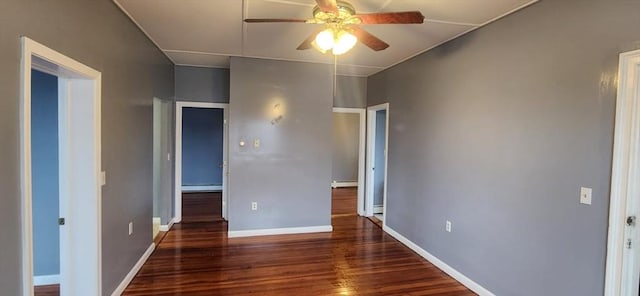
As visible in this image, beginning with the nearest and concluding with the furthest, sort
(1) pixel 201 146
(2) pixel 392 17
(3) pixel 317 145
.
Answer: (2) pixel 392 17, (3) pixel 317 145, (1) pixel 201 146

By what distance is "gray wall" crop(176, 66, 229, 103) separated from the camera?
5.15 meters

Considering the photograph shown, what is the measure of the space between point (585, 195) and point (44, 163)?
171 inches

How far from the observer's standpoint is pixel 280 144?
15.5 feet

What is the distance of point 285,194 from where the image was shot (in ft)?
15.7

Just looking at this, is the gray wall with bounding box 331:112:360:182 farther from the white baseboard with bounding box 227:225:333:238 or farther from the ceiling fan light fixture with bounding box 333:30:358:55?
the ceiling fan light fixture with bounding box 333:30:358:55

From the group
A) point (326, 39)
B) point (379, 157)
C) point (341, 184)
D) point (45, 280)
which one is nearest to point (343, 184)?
point (341, 184)

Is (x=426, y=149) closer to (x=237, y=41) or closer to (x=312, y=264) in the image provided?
(x=312, y=264)

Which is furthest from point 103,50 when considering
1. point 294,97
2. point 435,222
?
point 435,222

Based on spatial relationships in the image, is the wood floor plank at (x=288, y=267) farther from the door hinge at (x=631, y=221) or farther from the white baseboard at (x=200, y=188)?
the white baseboard at (x=200, y=188)

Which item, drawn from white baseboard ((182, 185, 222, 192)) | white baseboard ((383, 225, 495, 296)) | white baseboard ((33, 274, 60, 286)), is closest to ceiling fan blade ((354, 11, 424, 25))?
white baseboard ((383, 225, 495, 296))

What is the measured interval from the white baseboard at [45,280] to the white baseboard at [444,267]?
387cm

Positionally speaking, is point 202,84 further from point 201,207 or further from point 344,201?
point 344,201

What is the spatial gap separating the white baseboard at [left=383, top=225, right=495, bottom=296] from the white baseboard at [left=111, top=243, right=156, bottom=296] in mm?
3237

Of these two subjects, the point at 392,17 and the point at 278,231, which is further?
the point at 278,231
